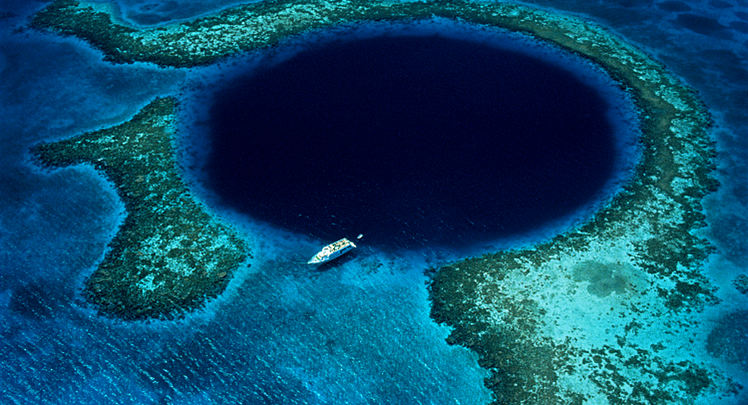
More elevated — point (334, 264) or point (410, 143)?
point (410, 143)

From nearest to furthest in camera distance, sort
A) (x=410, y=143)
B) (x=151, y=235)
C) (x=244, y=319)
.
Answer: (x=244, y=319)
(x=151, y=235)
(x=410, y=143)

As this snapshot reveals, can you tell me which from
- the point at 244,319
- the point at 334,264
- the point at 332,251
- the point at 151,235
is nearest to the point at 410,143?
the point at 332,251

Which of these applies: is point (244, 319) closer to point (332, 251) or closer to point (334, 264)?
point (334, 264)

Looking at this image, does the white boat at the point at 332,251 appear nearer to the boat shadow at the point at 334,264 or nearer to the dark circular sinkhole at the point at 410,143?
the boat shadow at the point at 334,264

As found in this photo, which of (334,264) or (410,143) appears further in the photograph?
(410,143)

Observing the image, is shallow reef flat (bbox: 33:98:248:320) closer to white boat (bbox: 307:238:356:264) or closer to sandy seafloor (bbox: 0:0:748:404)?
sandy seafloor (bbox: 0:0:748:404)

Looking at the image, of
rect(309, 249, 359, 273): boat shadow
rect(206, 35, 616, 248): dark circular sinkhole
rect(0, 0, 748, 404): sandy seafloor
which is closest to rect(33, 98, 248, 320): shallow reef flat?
rect(0, 0, 748, 404): sandy seafloor
